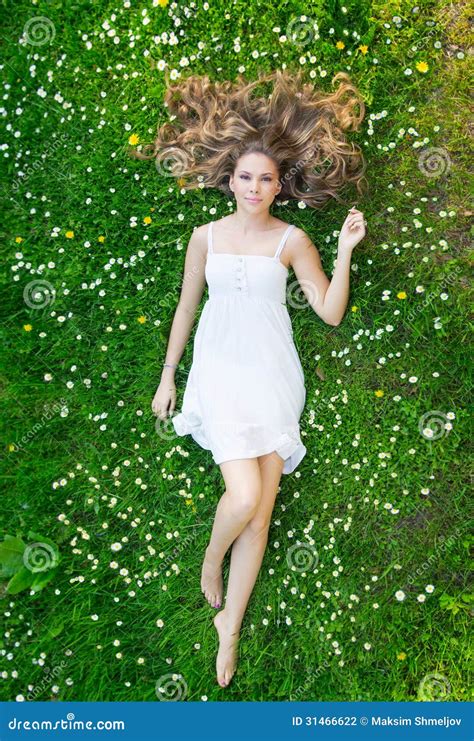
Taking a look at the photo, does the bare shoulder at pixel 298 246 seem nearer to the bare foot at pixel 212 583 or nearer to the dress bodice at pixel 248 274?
the dress bodice at pixel 248 274

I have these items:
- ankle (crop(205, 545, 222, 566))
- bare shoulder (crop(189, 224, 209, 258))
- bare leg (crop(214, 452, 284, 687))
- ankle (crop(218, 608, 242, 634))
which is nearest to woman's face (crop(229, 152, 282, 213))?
bare shoulder (crop(189, 224, 209, 258))

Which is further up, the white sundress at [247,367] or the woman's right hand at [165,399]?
the white sundress at [247,367]

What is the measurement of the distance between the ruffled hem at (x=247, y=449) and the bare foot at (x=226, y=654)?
120cm

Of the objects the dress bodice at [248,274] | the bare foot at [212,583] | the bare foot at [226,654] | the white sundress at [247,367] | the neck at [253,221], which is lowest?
the bare foot at [226,654]

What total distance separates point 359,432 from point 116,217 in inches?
94.3

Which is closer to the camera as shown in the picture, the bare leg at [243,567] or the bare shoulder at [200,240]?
the bare leg at [243,567]

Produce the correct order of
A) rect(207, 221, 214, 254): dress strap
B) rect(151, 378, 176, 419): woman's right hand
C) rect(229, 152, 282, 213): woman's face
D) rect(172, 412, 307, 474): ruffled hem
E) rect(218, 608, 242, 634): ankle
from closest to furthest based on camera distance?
rect(229, 152, 282, 213): woman's face < rect(172, 412, 307, 474): ruffled hem < rect(207, 221, 214, 254): dress strap < rect(218, 608, 242, 634): ankle < rect(151, 378, 176, 419): woman's right hand

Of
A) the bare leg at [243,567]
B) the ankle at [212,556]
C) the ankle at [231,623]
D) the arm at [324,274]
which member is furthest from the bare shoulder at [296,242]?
the ankle at [231,623]

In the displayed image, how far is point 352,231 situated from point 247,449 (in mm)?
1607

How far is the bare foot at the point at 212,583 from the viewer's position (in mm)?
4715

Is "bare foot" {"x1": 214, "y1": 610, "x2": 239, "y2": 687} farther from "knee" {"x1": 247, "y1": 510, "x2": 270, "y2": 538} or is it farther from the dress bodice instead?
the dress bodice

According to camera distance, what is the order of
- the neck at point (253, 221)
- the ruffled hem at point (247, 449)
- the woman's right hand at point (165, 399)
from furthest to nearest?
1. the woman's right hand at point (165, 399)
2. the neck at point (253, 221)
3. the ruffled hem at point (247, 449)

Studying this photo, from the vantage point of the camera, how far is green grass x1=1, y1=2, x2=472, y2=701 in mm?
4672

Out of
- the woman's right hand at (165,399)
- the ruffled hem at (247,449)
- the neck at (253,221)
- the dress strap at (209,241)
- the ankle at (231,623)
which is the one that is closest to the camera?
the ruffled hem at (247,449)
